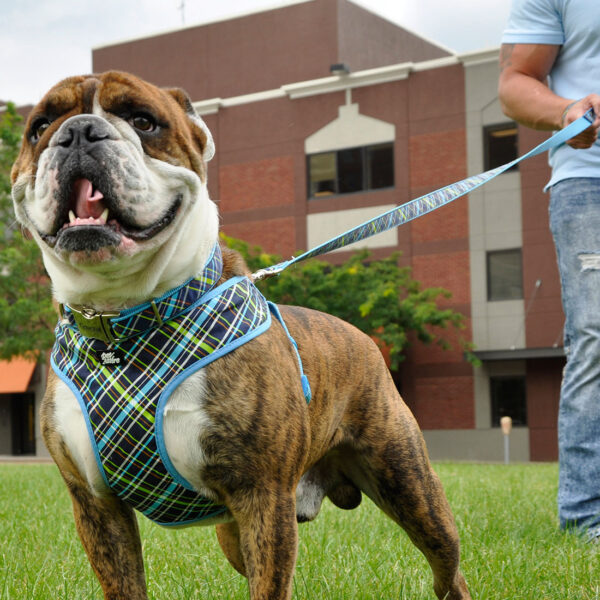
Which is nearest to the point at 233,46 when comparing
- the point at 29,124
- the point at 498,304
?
the point at 498,304

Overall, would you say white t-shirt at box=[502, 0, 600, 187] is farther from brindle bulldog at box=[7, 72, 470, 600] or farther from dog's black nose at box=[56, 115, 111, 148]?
dog's black nose at box=[56, 115, 111, 148]

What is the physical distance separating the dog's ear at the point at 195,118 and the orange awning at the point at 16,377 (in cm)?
2723

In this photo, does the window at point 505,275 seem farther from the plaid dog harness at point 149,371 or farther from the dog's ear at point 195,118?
the plaid dog harness at point 149,371

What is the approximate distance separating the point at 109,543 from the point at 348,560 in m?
1.72

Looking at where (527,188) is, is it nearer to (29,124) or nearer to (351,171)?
(351,171)

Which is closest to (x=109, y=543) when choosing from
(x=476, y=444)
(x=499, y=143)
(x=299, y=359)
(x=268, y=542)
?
(x=268, y=542)

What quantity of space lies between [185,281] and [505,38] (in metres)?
2.73

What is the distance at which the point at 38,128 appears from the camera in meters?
2.76

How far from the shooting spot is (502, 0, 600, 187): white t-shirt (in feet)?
14.7

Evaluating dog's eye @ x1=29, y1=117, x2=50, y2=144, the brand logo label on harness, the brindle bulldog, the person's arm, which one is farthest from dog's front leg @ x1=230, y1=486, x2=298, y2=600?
the person's arm

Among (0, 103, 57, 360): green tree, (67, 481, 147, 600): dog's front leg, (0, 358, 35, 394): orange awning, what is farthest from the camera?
(0, 358, 35, 394): orange awning

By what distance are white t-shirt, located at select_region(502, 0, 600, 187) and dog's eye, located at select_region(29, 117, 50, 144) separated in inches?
108

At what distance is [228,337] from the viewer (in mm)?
2699

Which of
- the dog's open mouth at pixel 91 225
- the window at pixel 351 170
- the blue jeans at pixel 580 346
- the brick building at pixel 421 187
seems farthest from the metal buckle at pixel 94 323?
the window at pixel 351 170
